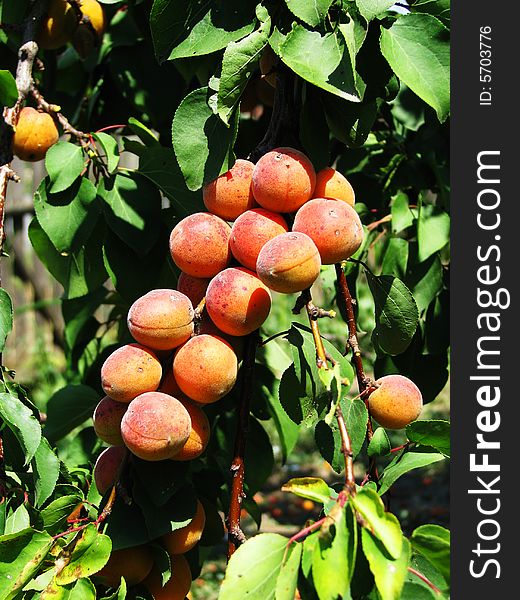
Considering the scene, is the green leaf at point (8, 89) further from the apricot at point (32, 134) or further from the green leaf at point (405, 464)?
the green leaf at point (405, 464)

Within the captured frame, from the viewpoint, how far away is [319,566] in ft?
2.02

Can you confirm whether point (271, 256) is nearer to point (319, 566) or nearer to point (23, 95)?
point (319, 566)

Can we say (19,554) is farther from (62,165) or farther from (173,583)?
(62,165)

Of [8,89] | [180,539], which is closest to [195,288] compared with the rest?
[180,539]

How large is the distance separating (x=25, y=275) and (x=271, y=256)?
4.19 m

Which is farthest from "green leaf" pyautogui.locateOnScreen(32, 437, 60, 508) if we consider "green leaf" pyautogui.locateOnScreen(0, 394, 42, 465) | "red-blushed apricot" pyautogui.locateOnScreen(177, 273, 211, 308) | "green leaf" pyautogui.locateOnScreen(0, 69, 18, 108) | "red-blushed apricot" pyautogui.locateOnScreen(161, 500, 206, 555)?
"green leaf" pyautogui.locateOnScreen(0, 69, 18, 108)

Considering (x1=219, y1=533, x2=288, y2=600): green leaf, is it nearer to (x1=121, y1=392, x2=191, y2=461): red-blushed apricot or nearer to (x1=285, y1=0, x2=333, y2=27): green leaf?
(x1=121, y1=392, x2=191, y2=461): red-blushed apricot

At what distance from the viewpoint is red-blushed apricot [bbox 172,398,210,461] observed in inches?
31.5

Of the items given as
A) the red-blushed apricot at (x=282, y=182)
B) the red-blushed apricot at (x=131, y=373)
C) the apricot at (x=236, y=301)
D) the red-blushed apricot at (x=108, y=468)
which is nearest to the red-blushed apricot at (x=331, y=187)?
the red-blushed apricot at (x=282, y=182)

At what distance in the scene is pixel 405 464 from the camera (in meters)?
0.80

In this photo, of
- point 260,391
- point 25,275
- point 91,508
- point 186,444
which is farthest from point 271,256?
point 25,275

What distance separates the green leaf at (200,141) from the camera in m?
0.84

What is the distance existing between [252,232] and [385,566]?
34cm

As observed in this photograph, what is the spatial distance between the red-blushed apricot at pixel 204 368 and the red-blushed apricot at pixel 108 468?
133 millimetres
